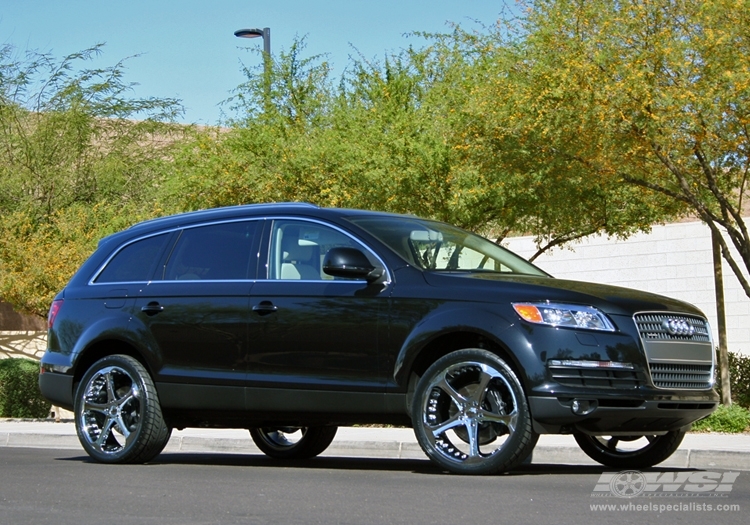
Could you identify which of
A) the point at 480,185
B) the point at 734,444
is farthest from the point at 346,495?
the point at 480,185

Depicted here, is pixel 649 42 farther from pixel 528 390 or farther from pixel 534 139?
pixel 528 390

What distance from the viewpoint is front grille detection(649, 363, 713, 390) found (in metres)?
8.30

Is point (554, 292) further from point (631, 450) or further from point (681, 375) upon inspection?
point (631, 450)

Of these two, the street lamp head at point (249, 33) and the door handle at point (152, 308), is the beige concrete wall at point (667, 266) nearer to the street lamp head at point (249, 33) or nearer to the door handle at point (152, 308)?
the street lamp head at point (249, 33)

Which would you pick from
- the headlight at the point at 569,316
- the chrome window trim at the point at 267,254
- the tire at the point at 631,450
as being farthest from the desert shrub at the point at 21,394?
the headlight at the point at 569,316

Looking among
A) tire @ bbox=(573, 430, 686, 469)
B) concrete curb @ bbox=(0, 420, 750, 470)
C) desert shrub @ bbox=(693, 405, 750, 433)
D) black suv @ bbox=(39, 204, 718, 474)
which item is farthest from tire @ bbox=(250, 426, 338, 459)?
desert shrub @ bbox=(693, 405, 750, 433)

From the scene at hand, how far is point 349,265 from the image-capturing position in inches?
343

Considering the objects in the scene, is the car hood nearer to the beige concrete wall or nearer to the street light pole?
the street light pole

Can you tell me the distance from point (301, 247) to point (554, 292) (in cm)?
220

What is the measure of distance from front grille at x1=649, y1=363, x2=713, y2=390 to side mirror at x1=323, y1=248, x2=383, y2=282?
81.3 inches

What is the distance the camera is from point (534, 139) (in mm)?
16125

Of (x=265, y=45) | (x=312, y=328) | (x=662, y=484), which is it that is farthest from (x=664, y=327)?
(x=265, y=45)

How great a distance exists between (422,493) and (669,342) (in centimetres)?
214

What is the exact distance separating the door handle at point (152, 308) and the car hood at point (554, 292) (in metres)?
2.42
